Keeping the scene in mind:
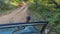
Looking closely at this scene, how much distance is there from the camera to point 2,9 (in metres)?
11.0

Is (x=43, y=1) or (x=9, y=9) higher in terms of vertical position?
(x=43, y=1)

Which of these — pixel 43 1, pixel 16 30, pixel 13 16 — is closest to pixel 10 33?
pixel 16 30

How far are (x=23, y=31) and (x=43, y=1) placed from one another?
13.0 feet

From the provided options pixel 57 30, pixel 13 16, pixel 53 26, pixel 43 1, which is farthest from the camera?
pixel 13 16

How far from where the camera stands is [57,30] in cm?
469

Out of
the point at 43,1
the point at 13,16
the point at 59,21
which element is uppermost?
the point at 43,1

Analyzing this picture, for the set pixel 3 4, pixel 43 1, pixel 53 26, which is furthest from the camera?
pixel 3 4

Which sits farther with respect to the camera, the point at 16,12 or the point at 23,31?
the point at 16,12

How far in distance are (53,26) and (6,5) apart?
21.2 feet

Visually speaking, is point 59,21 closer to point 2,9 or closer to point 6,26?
point 6,26

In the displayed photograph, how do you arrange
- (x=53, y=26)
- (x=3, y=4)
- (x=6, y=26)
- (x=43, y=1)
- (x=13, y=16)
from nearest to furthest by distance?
(x=6, y=26) → (x=53, y=26) → (x=43, y=1) → (x=13, y=16) → (x=3, y=4)

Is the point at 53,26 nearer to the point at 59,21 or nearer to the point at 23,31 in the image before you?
the point at 59,21

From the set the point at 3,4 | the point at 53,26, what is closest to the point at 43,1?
the point at 53,26

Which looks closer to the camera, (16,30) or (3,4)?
(16,30)
